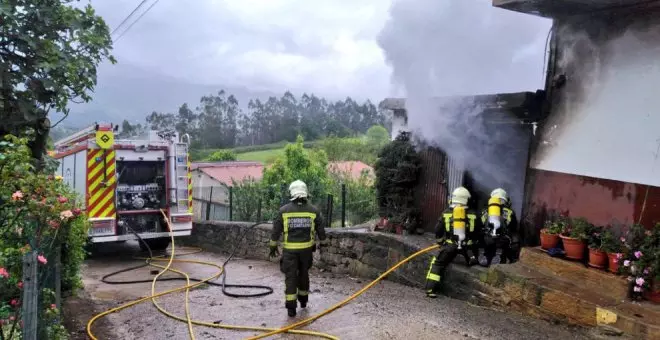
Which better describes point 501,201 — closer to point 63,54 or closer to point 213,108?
point 63,54

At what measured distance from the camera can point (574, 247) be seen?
224 inches

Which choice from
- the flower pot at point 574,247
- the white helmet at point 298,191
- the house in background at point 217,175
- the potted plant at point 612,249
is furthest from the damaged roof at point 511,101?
the house in background at point 217,175

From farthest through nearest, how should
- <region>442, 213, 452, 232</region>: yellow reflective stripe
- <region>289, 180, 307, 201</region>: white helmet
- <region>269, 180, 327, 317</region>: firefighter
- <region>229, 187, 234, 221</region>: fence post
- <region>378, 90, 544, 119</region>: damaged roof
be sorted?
<region>229, 187, 234, 221</region>: fence post → <region>442, 213, 452, 232</region>: yellow reflective stripe → <region>378, 90, 544, 119</region>: damaged roof → <region>289, 180, 307, 201</region>: white helmet → <region>269, 180, 327, 317</region>: firefighter

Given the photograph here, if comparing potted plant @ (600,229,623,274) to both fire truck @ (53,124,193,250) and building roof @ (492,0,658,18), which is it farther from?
fire truck @ (53,124,193,250)

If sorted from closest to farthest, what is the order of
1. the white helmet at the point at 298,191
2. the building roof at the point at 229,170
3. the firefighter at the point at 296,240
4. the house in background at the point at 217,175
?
1. the firefighter at the point at 296,240
2. the white helmet at the point at 298,191
3. the house in background at the point at 217,175
4. the building roof at the point at 229,170

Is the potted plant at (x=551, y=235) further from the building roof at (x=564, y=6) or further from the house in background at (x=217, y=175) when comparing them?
the house in background at (x=217, y=175)

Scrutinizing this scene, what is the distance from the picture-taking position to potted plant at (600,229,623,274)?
16.8 feet

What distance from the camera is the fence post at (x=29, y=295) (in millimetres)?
3336

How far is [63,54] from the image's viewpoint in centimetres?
470

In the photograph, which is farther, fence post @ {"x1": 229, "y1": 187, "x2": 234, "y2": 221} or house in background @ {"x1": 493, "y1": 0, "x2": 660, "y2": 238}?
fence post @ {"x1": 229, "y1": 187, "x2": 234, "y2": 221}

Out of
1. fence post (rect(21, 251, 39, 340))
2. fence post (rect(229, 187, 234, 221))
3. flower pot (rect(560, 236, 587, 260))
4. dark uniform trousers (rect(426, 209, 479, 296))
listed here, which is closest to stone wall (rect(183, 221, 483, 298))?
dark uniform trousers (rect(426, 209, 479, 296))

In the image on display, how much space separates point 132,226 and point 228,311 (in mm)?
5393

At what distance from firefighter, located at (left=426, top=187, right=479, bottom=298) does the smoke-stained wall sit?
960 mm

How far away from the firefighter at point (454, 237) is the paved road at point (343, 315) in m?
0.31
